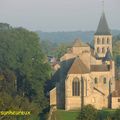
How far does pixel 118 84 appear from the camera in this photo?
70.4 m

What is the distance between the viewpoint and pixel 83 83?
66562 millimetres

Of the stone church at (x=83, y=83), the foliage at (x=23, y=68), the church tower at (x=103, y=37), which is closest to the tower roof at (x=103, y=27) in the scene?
the church tower at (x=103, y=37)

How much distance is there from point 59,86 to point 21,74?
6989 mm

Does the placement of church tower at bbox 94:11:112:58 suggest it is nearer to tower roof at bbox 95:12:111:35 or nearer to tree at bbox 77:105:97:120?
tower roof at bbox 95:12:111:35

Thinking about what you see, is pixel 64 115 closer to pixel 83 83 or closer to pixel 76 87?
pixel 76 87

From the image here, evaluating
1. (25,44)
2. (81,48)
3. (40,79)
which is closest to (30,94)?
(40,79)

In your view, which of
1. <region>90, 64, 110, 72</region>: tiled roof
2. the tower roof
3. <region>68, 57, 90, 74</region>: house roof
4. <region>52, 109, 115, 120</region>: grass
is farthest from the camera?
the tower roof

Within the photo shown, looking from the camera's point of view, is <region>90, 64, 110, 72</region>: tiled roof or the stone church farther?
<region>90, 64, 110, 72</region>: tiled roof

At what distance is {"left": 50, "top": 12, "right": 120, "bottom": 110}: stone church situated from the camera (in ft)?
219

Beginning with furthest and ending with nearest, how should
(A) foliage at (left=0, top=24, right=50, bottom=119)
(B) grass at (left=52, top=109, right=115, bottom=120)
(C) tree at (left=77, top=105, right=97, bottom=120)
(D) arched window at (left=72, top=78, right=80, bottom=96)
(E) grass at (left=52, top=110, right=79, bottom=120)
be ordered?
1. (A) foliage at (left=0, top=24, right=50, bottom=119)
2. (D) arched window at (left=72, top=78, right=80, bottom=96)
3. (E) grass at (left=52, top=110, right=79, bottom=120)
4. (B) grass at (left=52, top=109, right=115, bottom=120)
5. (C) tree at (left=77, top=105, right=97, bottom=120)

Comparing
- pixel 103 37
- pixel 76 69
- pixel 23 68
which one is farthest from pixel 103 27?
pixel 76 69

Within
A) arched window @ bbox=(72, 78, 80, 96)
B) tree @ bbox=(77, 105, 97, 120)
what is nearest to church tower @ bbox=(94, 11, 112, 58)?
arched window @ bbox=(72, 78, 80, 96)

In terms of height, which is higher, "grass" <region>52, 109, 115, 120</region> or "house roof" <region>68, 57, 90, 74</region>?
"house roof" <region>68, 57, 90, 74</region>

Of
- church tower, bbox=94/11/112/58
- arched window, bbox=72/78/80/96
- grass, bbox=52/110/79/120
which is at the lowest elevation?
grass, bbox=52/110/79/120
